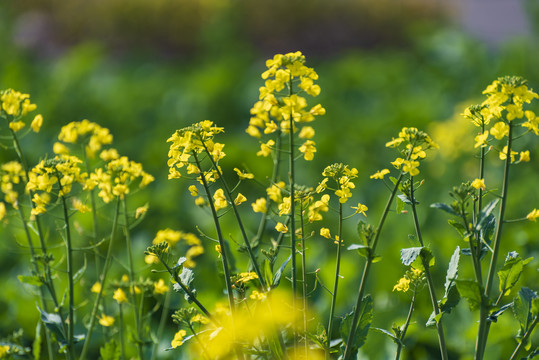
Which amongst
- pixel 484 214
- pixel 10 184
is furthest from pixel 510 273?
pixel 10 184

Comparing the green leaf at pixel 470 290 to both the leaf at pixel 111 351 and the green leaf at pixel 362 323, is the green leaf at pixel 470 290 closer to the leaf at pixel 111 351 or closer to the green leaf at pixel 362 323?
the green leaf at pixel 362 323

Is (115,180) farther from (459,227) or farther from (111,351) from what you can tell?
(459,227)

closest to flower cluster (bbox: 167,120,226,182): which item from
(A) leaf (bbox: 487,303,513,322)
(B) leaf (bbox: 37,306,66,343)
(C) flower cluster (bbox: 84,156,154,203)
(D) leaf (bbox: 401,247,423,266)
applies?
(C) flower cluster (bbox: 84,156,154,203)

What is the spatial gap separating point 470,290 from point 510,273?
170mm

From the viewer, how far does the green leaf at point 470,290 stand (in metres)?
1.23

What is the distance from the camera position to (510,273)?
1.36m

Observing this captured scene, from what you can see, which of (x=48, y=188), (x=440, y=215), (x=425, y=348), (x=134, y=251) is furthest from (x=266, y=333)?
(x=440, y=215)

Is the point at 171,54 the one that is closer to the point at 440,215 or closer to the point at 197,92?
the point at 197,92

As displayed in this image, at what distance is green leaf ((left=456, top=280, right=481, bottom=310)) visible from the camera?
123 centimetres

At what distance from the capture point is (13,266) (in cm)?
333

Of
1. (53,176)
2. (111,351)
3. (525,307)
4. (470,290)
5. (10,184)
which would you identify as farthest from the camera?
(10,184)

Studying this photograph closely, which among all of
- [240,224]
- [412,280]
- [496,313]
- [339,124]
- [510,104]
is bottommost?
[496,313]

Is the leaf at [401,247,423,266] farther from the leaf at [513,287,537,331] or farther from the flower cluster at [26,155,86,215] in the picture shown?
the flower cluster at [26,155,86,215]

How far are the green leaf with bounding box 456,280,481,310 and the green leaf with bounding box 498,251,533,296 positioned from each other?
11cm
